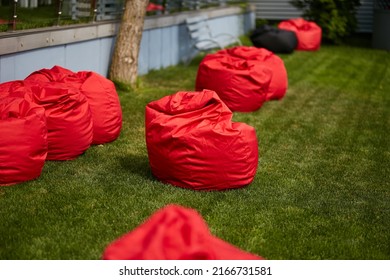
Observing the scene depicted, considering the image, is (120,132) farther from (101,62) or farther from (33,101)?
A: (101,62)

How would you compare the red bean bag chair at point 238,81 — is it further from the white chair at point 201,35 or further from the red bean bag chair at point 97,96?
the white chair at point 201,35

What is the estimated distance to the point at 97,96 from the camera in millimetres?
9078

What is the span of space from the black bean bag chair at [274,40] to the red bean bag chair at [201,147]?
460 inches

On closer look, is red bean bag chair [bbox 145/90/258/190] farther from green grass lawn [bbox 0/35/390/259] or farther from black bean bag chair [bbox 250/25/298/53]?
black bean bag chair [bbox 250/25/298/53]

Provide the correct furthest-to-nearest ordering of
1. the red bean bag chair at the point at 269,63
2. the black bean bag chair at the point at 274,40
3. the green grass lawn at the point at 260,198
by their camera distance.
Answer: the black bean bag chair at the point at 274,40 → the red bean bag chair at the point at 269,63 → the green grass lawn at the point at 260,198

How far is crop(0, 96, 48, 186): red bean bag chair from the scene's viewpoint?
727 centimetres

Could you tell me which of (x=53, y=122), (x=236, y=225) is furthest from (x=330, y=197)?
(x=53, y=122)

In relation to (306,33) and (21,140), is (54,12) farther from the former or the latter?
(306,33)

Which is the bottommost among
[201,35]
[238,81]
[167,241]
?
[201,35]

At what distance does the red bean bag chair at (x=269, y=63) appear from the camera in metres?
12.3

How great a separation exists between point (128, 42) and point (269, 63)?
2.15 m

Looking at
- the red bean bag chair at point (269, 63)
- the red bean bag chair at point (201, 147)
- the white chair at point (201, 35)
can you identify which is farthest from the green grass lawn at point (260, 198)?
the white chair at point (201, 35)

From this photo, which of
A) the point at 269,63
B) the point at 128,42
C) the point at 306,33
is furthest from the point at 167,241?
the point at 306,33

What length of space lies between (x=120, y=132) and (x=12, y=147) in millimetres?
2802
